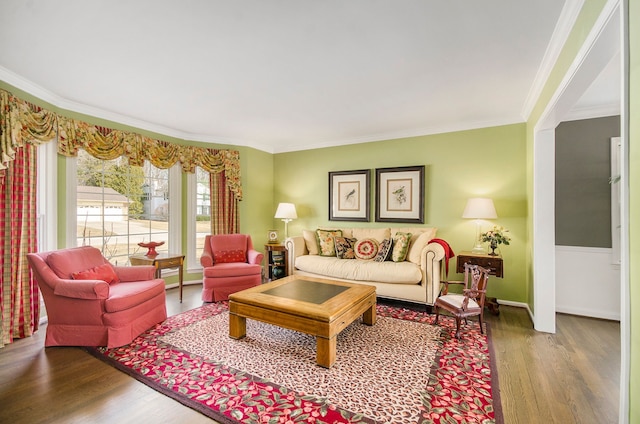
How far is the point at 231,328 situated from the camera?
279 cm

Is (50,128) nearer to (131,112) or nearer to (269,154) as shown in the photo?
(131,112)

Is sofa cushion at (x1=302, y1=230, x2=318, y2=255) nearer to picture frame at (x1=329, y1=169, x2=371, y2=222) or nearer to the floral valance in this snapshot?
picture frame at (x1=329, y1=169, x2=371, y2=222)

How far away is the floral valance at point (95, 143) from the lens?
2742 millimetres

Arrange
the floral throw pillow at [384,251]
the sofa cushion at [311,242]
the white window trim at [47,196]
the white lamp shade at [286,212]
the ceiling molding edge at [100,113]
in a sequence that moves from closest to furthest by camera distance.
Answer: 1. the ceiling molding edge at [100,113]
2. the white window trim at [47,196]
3. the floral throw pillow at [384,251]
4. the sofa cushion at [311,242]
5. the white lamp shade at [286,212]

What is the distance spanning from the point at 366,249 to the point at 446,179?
1576mm

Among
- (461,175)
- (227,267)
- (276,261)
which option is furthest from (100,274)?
(461,175)

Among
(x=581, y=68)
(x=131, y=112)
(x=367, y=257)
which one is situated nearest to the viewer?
(x=581, y=68)

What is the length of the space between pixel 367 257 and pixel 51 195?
157 inches

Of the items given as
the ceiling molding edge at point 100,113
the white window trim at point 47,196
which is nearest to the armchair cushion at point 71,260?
the white window trim at point 47,196

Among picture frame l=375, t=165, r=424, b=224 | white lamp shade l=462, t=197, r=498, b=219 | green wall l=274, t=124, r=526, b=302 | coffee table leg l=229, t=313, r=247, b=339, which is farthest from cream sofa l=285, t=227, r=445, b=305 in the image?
coffee table leg l=229, t=313, r=247, b=339

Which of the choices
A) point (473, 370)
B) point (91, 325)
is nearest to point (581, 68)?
point (473, 370)

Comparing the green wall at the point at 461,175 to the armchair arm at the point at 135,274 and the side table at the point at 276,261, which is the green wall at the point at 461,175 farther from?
the armchair arm at the point at 135,274

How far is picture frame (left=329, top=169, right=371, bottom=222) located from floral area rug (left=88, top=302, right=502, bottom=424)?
7.35 ft

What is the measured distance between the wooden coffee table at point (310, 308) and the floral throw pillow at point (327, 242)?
52.2 inches
